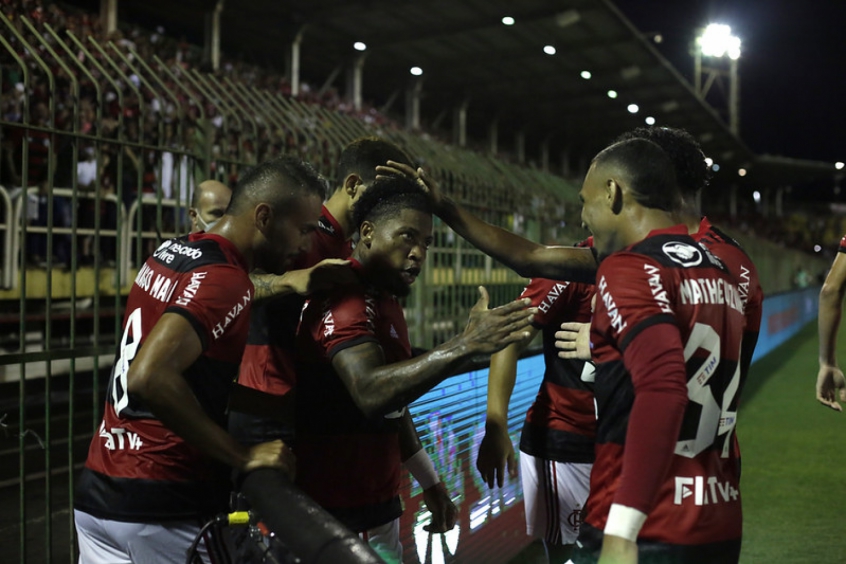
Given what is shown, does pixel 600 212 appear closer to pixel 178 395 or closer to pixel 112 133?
pixel 178 395

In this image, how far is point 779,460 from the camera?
7887 mm

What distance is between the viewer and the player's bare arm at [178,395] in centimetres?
218

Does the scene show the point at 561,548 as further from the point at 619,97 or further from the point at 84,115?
the point at 619,97

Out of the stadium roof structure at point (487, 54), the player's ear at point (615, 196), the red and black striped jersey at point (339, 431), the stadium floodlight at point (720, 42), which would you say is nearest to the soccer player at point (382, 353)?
the red and black striped jersey at point (339, 431)

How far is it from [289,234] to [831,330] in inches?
123

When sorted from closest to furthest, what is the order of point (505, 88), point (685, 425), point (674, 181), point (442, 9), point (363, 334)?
point (685, 425)
point (674, 181)
point (363, 334)
point (442, 9)
point (505, 88)

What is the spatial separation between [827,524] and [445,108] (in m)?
19.9

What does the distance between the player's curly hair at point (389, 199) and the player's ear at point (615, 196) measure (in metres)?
0.76

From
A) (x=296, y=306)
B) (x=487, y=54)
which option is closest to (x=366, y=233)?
(x=296, y=306)

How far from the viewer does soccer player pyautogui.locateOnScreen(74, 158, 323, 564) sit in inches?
88.9

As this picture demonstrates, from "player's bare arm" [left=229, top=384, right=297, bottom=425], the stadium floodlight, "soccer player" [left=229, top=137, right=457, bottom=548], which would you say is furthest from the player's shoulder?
the stadium floodlight

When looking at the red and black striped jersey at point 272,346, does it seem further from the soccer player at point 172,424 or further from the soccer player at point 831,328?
the soccer player at point 831,328

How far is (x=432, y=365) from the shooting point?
2412mm

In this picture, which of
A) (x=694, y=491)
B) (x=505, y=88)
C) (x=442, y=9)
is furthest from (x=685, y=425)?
(x=505, y=88)
